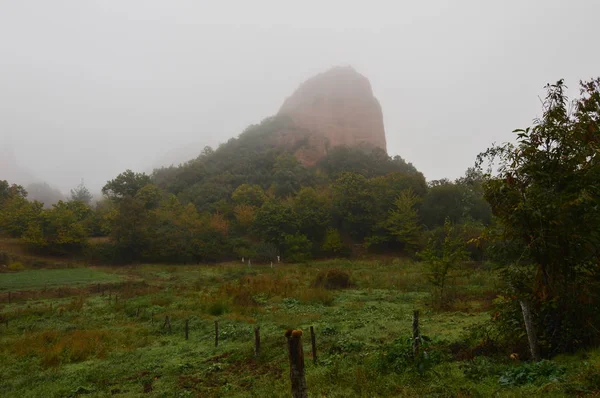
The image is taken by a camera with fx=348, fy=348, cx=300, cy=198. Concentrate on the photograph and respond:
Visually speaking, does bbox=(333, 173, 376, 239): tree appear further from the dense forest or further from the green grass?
the green grass

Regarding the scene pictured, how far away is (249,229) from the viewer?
5459 cm

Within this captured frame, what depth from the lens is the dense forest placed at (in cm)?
620

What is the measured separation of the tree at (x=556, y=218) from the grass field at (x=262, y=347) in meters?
0.80

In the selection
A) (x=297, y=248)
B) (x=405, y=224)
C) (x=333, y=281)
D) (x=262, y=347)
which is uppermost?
(x=405, y=224)

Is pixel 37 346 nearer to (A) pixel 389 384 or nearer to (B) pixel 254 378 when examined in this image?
(B) pixel 254 378

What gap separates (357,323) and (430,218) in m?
40.8

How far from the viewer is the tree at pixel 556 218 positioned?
19.5 ft

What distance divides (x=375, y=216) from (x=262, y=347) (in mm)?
43732

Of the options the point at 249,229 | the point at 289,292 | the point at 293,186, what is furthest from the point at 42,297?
the point at 293,186

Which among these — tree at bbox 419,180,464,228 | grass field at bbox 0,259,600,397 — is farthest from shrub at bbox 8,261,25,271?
tree at bbox 419,180,464,228

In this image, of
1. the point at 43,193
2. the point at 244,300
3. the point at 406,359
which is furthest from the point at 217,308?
the point at 43,193

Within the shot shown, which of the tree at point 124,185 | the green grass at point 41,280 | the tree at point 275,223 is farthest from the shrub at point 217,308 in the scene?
the tree at point 124,185

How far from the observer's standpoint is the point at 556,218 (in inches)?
234

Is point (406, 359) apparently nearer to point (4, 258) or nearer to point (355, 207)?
point (355, 207)
